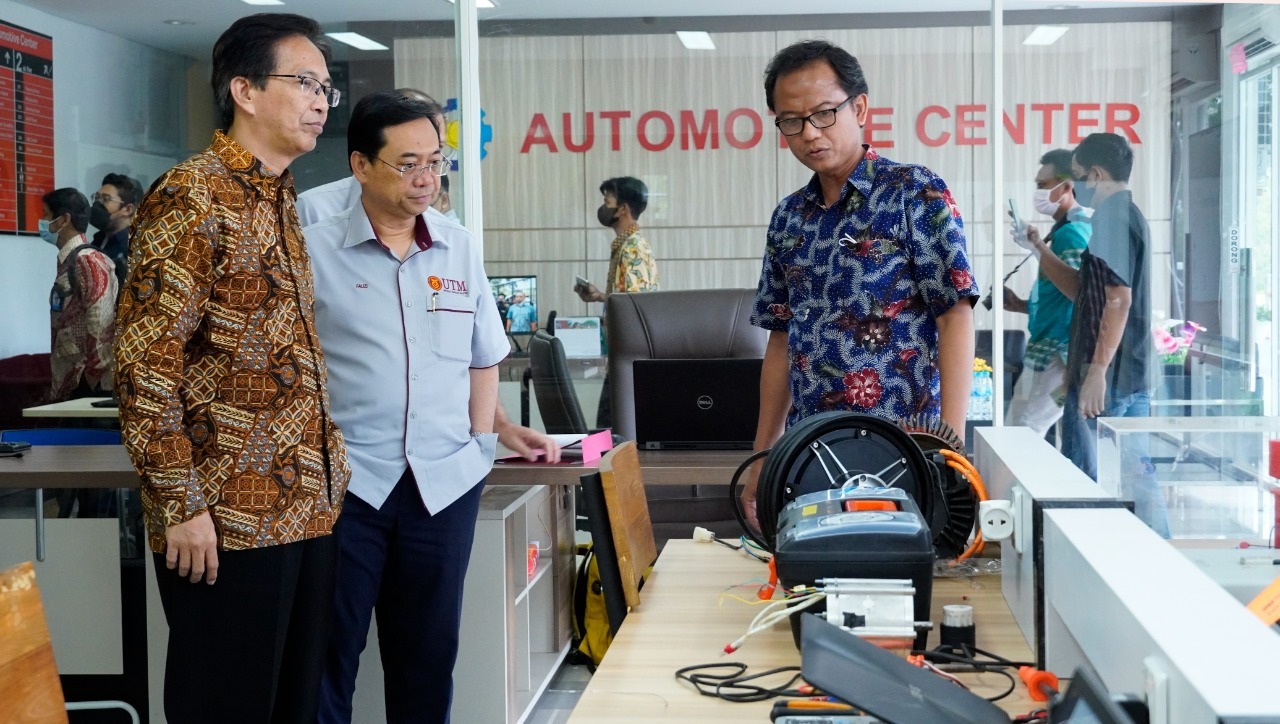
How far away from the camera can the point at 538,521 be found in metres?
3.19

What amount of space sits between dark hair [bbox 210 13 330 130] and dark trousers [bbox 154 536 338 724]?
69 centimetres

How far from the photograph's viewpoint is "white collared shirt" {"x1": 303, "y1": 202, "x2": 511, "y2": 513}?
221cm

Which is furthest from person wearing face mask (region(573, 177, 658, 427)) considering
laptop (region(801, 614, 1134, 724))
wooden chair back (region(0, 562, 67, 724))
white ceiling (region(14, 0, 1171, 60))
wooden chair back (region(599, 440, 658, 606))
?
laptop (region(801, 614, 1134, 724))

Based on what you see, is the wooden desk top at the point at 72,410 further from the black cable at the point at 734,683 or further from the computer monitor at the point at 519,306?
the black cable at the point at 734,683

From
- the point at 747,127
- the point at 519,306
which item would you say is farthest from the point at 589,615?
the point at 747,127

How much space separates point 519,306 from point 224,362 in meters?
3.38

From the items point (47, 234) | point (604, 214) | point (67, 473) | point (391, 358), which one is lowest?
point (67, 473)

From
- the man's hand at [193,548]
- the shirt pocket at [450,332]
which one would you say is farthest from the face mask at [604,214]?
the man's hand at [193,548]

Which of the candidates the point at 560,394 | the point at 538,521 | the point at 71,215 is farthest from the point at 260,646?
the point at 71,215

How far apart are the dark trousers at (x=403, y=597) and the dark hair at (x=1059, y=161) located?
340cm

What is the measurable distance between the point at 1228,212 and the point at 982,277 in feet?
3.24

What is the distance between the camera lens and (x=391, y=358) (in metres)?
2.24

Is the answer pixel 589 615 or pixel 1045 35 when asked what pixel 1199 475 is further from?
pixel 1045 35

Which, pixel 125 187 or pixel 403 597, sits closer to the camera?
pixel 403 597
